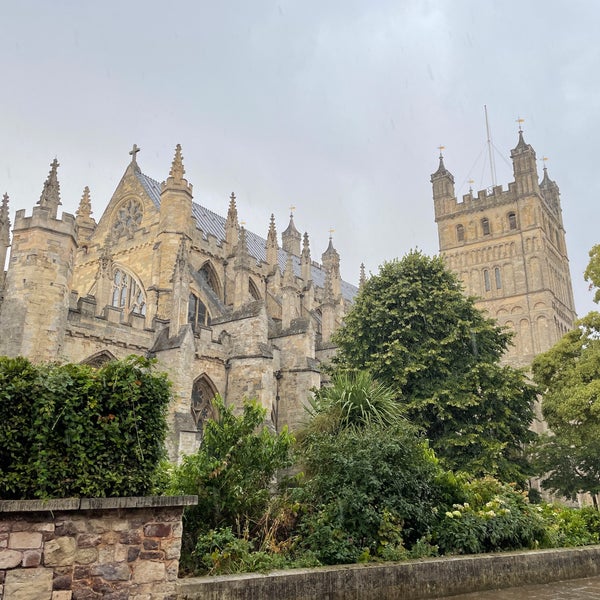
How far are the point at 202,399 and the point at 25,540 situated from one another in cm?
1871

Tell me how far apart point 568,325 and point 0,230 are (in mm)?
45788

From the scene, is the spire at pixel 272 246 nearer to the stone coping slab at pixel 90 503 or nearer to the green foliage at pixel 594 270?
the green foliage at pixel 594 270

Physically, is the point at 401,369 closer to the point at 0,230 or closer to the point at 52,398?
the point at 52,398

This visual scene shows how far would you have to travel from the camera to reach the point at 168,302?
83.4 feet

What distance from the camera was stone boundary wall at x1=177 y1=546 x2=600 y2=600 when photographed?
5.35m

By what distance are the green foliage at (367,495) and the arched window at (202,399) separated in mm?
14163

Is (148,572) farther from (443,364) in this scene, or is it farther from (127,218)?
(127,218)

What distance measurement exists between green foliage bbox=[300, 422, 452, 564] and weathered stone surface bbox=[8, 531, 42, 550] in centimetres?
326

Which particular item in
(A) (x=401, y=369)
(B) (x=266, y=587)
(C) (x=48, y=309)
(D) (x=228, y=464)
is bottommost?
(B) (x=266, y=587)

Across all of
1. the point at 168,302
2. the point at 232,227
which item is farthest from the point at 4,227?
the point at 232,227

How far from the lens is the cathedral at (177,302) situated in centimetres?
1825

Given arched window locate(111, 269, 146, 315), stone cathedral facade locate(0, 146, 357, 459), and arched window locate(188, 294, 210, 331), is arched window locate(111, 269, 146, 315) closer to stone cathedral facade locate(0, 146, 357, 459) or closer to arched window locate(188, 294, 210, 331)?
stone cathedral facade locate(0, 146, 357, 459)

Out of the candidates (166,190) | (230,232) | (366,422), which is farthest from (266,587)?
(230,232)

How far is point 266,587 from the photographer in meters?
5.47
